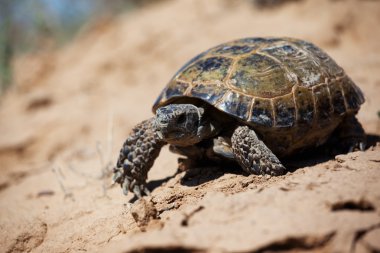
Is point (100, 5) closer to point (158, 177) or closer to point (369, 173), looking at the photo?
point (158, 177)

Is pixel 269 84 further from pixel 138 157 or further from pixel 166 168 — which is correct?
pixel 166 168

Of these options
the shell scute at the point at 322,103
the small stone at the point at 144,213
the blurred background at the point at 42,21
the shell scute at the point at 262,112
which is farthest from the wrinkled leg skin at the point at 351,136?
the blurred background at the point at 42,21

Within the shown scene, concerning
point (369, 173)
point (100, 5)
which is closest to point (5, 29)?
point (100, 5)

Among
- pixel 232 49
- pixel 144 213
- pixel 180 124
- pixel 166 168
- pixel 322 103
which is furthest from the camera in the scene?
pixel 166 168

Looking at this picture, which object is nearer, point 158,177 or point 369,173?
point 369,173

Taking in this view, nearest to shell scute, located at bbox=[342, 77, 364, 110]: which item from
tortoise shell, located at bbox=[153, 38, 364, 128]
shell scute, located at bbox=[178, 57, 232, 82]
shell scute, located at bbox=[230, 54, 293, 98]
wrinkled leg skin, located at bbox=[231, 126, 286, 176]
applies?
tortoise shell, located at bbox=[153, 38, 364, 128]

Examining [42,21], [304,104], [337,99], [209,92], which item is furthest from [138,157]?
[42,21]

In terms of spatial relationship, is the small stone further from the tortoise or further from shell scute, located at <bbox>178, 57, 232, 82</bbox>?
shell scute, located at <bbox>178, 57, 232, 82</bbox>
